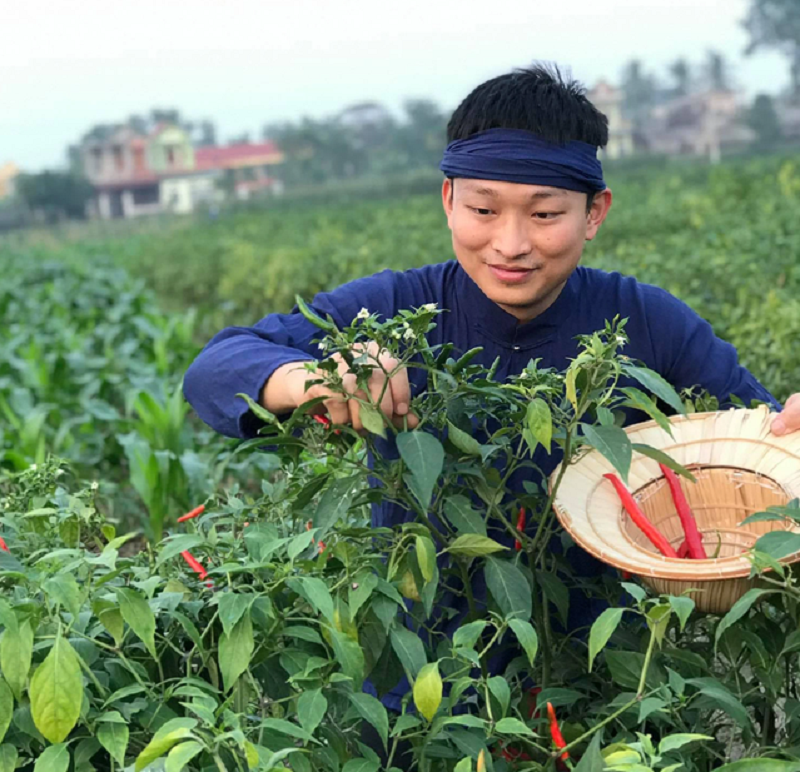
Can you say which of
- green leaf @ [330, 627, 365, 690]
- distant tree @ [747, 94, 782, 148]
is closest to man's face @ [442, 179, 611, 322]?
green leaf @ [330, 627, 365, 690]

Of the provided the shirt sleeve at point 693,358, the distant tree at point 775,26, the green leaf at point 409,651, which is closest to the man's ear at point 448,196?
the shirt sleeve at point 693,358

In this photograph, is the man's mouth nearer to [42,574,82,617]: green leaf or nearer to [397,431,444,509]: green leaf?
[397,431,444,509]: green leaf

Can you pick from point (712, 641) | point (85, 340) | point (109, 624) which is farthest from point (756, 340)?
point (85, 340)

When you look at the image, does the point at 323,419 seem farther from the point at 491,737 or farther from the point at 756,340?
the point at 756,340

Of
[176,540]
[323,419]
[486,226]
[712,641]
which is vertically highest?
[486,226]

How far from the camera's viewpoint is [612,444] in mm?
1326

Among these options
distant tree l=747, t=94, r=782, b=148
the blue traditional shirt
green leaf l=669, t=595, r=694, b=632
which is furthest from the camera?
distant tree l=747, t=94, r=782, b=148

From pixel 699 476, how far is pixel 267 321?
773 millimetres

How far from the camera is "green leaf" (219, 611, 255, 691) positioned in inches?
51.3

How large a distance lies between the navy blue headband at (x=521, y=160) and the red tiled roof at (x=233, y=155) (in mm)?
66174

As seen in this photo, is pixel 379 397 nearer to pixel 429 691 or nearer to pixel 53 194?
pixel 429 691

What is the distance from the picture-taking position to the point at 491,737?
140 cm

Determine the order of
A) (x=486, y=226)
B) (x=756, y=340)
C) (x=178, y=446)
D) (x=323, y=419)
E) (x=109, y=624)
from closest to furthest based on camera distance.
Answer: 1. (x=109, y=624)
2. (x=323, y=419)
3. (x=486, y=226)
4. (x=756, y=340)
5. (x=178, y=446)

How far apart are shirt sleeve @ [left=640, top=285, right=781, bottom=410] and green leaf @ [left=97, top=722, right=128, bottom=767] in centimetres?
118
